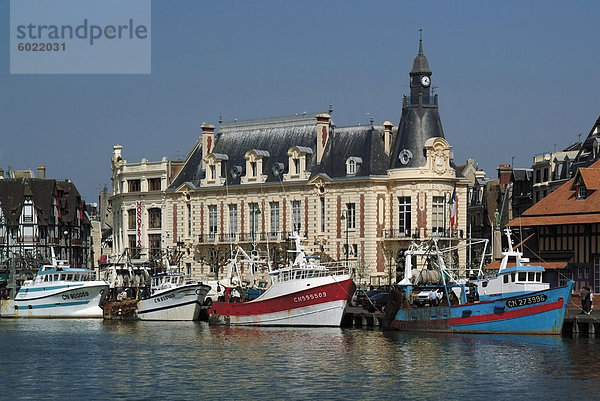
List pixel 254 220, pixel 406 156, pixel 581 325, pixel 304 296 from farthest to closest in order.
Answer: pixel 254 220 < pixel 406 156 < pixel 304 296 < pixel 581 325

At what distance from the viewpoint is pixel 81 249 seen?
166625mm

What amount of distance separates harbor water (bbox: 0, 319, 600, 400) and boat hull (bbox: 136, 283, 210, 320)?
Result: 13793 millimetres

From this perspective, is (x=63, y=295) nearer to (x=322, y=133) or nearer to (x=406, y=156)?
(x=322, y=133)

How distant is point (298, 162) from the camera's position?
431 ft

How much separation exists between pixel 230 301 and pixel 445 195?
97.1 feet

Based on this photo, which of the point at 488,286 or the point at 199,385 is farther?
the point at 488,286

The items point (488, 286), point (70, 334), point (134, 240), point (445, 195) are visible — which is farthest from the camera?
point (134, 240)

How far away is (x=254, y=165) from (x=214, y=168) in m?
4.94

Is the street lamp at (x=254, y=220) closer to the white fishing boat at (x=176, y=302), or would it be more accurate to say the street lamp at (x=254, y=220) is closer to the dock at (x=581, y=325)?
the white fishing boat at (x=176, y=302)

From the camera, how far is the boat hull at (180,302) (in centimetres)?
10412

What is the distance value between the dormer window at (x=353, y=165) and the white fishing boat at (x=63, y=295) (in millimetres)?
25401

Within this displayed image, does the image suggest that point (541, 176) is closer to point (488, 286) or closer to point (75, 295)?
point (75, 295)

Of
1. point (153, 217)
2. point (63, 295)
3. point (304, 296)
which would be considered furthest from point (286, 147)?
point (304, 296)

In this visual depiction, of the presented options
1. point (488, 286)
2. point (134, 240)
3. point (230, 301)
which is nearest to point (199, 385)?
point (488, 286)
